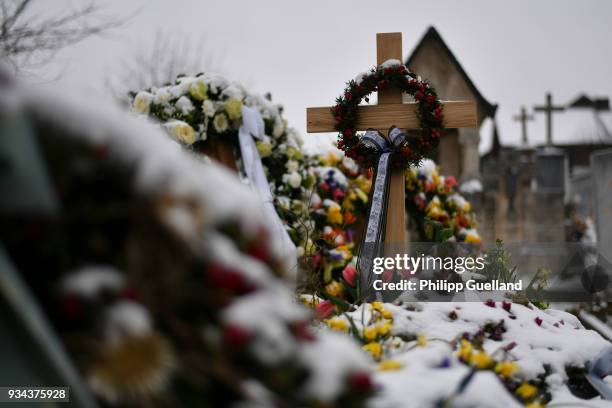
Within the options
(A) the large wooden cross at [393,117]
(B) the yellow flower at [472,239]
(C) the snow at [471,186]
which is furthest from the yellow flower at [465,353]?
(C) the snow at [471,186]

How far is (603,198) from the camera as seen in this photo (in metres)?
6.46

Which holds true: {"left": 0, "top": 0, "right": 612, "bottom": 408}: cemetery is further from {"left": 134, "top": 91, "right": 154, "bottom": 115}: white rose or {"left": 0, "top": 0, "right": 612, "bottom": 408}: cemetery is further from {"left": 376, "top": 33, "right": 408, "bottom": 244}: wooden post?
{"left": 134, "top": 91, "right": 154, "bottom": 115}: white rose

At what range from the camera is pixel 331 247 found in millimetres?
4477

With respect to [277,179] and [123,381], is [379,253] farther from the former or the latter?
[123,381]

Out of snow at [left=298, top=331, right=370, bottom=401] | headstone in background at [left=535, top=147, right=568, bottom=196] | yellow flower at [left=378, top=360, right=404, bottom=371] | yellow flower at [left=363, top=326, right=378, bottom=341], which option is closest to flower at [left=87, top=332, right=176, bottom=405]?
snow at [left=298, top=331, right=370, bottom=401]

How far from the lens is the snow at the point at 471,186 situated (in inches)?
449

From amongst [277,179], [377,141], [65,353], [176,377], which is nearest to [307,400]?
[176,377]

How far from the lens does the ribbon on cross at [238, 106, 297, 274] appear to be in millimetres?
3986

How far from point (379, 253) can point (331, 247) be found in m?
0.92

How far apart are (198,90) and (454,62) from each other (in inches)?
339

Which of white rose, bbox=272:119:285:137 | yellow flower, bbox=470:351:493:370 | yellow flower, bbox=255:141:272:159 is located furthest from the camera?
white rose, bbox=272:119:285:137

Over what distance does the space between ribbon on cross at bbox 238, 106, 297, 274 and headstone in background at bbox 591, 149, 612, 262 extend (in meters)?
4.02

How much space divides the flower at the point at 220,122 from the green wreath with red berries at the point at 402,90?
2.80ft

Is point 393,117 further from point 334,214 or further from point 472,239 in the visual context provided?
point 472,239
